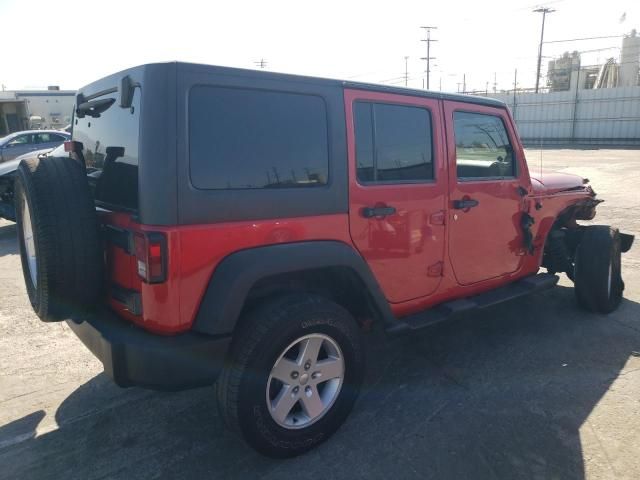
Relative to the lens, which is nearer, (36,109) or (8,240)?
(8,240)

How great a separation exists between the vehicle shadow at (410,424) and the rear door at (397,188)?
0.72 meters

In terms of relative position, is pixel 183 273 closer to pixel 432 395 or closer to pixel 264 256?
pixel 264 256

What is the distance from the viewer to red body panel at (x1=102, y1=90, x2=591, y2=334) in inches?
90.4

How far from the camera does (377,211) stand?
9.47 feet

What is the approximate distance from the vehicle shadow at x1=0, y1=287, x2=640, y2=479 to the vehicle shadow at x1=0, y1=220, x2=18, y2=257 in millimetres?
4973

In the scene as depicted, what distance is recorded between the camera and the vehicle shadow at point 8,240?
7.35 m

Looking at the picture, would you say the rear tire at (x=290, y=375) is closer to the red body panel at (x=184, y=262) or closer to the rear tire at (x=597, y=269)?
the red body panel at (x=184, y=262)

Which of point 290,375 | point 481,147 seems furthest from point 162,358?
point 481,147

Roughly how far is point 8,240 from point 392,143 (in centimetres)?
760

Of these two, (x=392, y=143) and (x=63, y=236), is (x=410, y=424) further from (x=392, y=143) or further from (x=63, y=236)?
(x=63, y=236)

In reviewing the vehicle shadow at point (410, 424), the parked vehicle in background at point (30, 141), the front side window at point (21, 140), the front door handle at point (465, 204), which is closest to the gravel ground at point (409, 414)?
the vehicle shadow at point (410, 424)

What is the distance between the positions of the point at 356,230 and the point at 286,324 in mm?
709

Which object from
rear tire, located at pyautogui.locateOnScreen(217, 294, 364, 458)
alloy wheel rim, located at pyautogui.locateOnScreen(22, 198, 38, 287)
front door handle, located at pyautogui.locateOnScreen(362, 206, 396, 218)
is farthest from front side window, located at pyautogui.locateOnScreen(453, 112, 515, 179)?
alloy wheel rim, located at pyautogui.locateOnScreen(22, 198, 38, 287)

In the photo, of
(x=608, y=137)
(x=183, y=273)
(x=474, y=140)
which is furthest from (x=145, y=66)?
(x=608, y=137)
